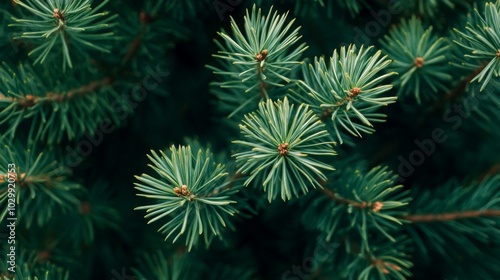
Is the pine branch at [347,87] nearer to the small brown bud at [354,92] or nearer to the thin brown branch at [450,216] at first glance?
the small brown bud at [354,92]

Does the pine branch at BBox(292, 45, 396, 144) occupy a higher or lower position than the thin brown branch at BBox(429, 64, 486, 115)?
higher

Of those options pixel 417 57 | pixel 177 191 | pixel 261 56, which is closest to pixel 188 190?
pixel 177 191

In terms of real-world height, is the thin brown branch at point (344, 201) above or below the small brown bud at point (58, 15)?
below

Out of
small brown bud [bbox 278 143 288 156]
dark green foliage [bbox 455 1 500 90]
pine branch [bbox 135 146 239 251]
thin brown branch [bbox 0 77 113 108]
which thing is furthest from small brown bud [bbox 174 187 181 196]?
dark green foliage [bbox 455 1 500 90]

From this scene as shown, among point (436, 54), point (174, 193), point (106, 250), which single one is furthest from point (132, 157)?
point (436, 54)

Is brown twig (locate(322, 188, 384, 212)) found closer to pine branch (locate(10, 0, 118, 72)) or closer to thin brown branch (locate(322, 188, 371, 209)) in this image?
thin brown branch (locate(322, 188, 371, 209))

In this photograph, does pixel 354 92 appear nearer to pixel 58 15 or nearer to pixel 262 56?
pixel 262 56

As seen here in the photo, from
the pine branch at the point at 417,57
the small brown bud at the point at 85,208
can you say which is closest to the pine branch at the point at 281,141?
the pine branch at the point at 417,57
